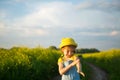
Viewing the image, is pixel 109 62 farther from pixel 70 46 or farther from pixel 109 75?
pixel 70 46

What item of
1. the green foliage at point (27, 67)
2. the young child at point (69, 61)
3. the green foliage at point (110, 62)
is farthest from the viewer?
the green foliage at point (110, 62)

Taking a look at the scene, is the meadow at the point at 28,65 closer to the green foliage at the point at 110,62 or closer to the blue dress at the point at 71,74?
the green foliage at the point at 110,62

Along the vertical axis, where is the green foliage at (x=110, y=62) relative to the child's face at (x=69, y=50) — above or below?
below

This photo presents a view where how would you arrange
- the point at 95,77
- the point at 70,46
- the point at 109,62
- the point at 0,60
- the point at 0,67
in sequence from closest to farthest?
the point at 70,46
the point at 0,67
the point at 0,60
the point at 95,77
the point at 109,62

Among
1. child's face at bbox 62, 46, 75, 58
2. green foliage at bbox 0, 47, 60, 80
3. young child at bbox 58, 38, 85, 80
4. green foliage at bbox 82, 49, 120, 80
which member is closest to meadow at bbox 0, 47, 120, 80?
green foliage at bbox 0, 47, 60, 80

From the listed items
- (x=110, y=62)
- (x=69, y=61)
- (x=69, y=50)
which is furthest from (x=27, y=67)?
(x=110, y=62)

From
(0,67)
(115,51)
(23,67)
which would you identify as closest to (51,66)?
(23,67)

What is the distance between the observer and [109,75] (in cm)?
1822

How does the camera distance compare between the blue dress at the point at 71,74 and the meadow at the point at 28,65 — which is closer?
the blue dress at the point at 71,74

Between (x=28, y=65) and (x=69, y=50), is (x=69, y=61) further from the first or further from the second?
(x=28, y=65)

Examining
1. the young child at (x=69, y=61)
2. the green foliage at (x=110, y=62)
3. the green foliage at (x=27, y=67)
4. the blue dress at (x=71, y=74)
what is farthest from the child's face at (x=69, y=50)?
the green foliage at (x=110, y=62)

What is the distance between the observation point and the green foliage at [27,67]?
35.8 feet

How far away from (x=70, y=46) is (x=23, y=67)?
565cm

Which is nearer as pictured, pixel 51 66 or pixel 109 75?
pixel 51 66
